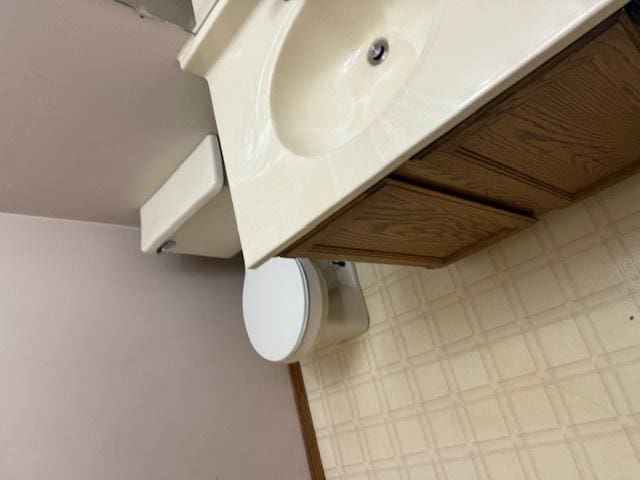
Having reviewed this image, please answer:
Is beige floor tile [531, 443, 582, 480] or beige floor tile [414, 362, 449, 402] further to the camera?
beige floor tile [414, 362, 449, 402]

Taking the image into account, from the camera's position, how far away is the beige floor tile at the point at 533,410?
95 cm

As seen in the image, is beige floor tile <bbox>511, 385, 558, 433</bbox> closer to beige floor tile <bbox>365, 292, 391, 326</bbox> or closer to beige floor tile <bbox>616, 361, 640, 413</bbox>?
beige floor tile <bbox>616, 361, 640, 413</bbox>

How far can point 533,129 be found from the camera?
0.58 m

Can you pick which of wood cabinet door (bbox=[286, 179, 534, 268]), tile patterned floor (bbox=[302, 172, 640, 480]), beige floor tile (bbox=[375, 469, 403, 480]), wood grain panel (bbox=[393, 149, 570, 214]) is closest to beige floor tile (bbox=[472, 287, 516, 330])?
tile patterned floor (bbox=[302, 172, 640, 480])

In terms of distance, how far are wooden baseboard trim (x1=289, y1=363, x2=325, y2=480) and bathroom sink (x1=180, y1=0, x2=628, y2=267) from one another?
1.00m

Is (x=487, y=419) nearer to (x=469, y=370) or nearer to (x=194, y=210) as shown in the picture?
(x=469, y=370)

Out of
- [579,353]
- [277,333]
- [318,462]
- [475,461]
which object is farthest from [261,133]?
[318,462]

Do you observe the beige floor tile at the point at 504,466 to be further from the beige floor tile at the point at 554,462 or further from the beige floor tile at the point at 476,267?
the beige floor tile at the point at 476,267

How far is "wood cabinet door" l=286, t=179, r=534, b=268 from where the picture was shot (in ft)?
2.18

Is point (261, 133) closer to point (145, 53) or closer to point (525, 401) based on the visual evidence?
point (145, 53)

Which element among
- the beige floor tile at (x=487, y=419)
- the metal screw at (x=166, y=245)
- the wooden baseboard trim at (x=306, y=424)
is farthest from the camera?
the wooden baseboard trim at (x=306, y=424)

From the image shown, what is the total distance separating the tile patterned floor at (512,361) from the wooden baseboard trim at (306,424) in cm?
15

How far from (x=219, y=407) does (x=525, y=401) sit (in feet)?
3.09

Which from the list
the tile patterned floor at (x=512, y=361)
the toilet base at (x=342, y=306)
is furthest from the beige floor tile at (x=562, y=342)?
the toilet base at (x=342, y=306)
